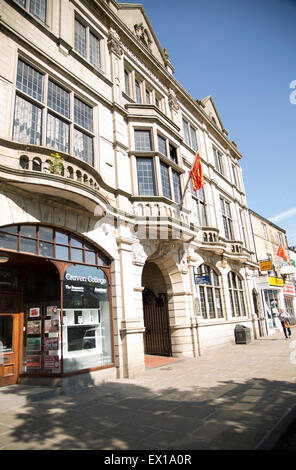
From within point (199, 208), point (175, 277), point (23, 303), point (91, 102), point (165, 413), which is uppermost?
point (91, 102)

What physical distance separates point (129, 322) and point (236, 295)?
1295cm

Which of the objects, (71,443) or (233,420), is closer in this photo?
(71,443)

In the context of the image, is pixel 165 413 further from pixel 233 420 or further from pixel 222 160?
pixel 222 160

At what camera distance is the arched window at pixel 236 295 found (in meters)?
20.3

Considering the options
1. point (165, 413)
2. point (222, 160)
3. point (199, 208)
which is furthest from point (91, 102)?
point (222, 160)

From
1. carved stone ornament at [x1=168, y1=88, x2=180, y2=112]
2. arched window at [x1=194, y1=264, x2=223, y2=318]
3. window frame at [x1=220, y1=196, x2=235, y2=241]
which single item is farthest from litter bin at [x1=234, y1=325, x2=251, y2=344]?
carved stone ornament at [x1=168, y1=88, x2=180, y2=112]

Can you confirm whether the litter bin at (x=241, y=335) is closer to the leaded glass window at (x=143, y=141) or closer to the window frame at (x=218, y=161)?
the window frame at (x=218, y=161)

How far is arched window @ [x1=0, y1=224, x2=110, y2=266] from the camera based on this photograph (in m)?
7.96

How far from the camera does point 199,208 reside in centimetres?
1870

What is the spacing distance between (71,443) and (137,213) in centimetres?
874

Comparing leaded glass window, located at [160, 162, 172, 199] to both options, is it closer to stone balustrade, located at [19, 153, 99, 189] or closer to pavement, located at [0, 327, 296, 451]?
stone balustrade, located at [19, 153, 99, 189]

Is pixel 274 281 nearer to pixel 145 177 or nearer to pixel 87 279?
pixel 145 177

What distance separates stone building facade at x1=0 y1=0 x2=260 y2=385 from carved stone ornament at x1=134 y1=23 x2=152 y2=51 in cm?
12

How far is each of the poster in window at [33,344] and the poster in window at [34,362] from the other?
23 cm
